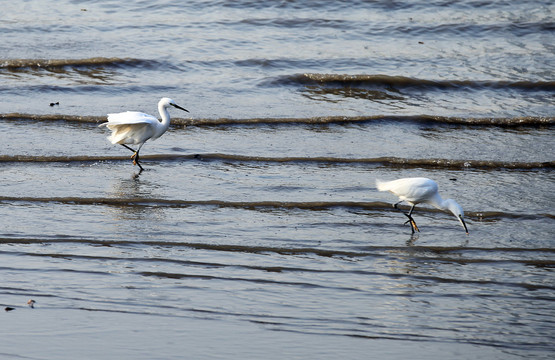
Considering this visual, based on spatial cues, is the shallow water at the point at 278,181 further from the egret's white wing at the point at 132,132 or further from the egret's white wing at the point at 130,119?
the egret's white wing at the point at 130,119

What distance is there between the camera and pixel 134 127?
8477 millimetres

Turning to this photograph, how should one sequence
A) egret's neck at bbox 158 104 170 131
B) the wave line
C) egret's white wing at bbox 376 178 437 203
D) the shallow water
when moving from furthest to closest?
egret's neck at bbox 158 104 170 131 → the wave line → egret's white wing at bbox 376 178 437 203 → the shallow water

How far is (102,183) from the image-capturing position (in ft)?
25.5

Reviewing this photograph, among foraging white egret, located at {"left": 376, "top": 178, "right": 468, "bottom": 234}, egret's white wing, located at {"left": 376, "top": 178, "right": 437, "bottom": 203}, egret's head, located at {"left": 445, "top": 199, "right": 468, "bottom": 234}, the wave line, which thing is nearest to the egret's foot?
foraging white egret, located at {"left": 376, "top": 178, "right": 468, "bottom": 234}

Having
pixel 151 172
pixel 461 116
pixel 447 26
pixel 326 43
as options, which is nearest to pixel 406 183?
pixel 151 172

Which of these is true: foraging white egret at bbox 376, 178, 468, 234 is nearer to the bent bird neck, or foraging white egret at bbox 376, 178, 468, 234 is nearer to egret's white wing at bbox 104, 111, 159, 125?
egret's white wing at bbox 104, 111, 159, 125

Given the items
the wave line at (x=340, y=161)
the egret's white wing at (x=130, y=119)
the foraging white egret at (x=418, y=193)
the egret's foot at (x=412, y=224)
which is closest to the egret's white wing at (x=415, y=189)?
the foraging white egret at (x=418, y=193)

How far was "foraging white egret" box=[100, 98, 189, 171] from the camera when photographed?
27.2ft

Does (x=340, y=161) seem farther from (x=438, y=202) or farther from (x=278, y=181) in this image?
(x=438, y=202)

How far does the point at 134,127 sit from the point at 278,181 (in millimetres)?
1821

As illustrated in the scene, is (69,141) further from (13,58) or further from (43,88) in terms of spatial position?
(13,58)

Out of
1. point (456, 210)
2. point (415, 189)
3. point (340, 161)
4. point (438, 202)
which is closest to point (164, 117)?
point (340, 161)

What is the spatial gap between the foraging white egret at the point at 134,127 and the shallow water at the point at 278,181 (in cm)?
26

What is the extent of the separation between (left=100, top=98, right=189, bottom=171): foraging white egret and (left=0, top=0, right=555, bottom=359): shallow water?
26 cm
